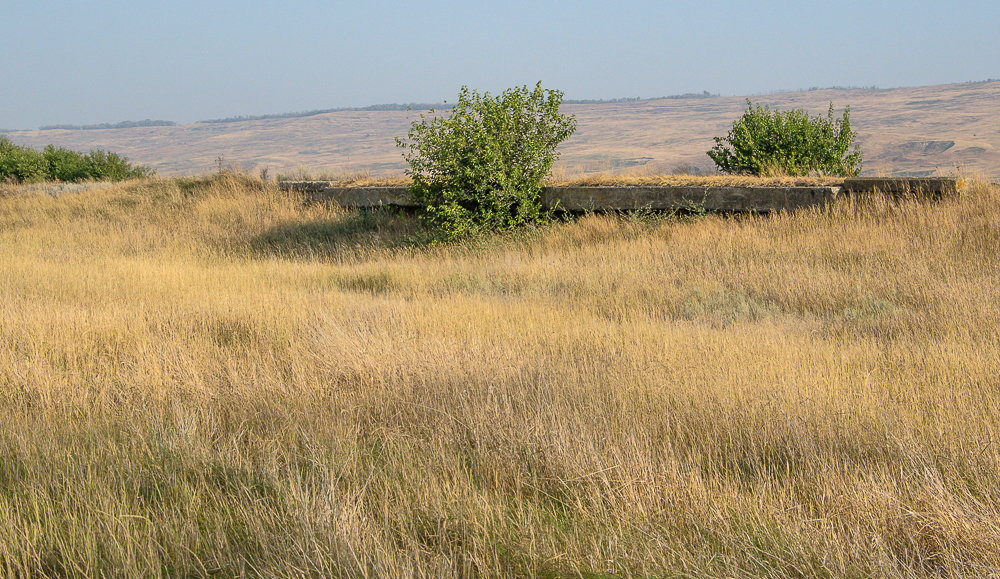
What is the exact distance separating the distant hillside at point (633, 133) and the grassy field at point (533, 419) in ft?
266

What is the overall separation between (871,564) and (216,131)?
19585 centimetres

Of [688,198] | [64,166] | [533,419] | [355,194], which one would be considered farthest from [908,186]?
[64,166]

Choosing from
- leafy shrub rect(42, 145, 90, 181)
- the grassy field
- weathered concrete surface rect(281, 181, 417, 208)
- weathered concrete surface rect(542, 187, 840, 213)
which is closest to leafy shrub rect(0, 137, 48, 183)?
leafy shrub rect(42, 145, 90, 181)

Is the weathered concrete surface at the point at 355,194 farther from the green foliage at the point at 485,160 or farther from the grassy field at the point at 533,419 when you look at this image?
the grassy field at the point at 533,419

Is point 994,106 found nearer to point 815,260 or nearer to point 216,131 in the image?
point 815,260

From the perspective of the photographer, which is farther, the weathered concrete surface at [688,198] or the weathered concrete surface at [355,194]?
the weathered concrete surface at [355,194]

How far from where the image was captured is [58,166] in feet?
78.4

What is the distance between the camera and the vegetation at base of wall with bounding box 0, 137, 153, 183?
75.1ft

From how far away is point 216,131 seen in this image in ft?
589

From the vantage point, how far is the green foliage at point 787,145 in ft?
49.5

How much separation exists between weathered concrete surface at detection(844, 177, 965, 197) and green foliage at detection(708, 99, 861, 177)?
4548mm

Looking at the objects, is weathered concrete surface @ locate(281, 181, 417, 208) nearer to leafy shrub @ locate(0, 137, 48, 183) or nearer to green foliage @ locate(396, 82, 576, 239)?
green foliage @ locate(396, 82, 576, 239)

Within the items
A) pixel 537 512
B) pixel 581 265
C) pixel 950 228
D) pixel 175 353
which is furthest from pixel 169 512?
pixel 950 228

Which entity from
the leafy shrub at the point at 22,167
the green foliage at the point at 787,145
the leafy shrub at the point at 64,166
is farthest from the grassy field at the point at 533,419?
the leafy shrub at the point at 64,166
